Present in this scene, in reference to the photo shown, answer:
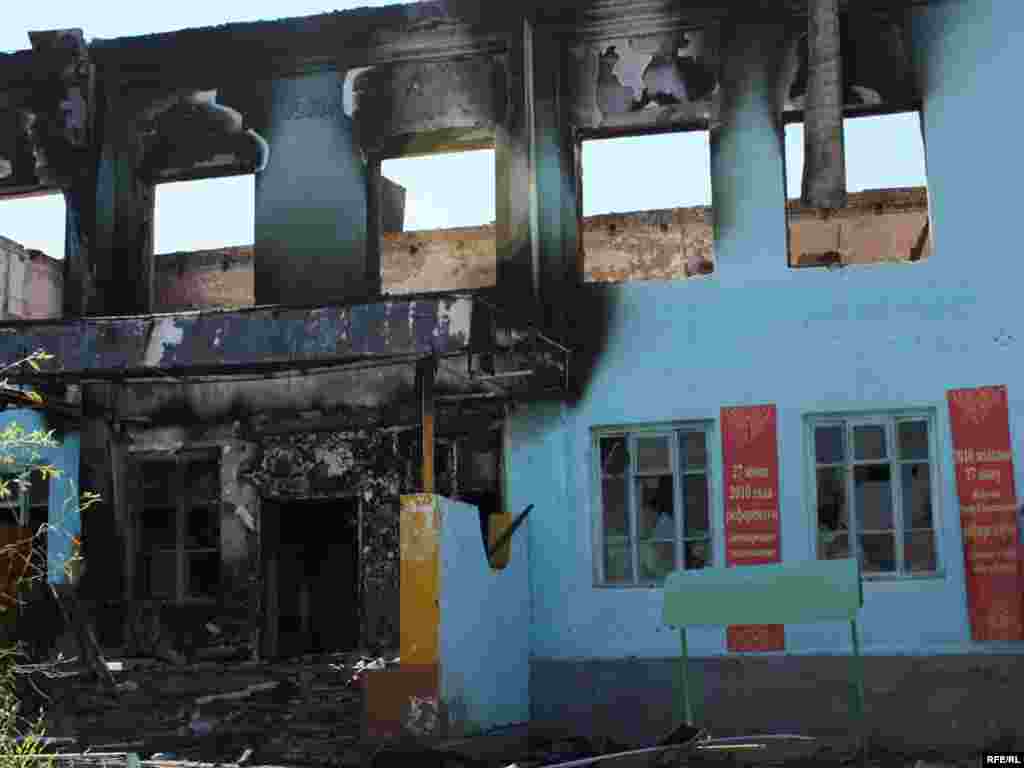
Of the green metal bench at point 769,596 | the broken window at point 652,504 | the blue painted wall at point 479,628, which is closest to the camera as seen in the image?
the green metal bench at point 769,596

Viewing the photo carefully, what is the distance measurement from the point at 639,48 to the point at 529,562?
5.11 m

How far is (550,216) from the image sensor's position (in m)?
14.1

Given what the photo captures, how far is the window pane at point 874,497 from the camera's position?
13008mm

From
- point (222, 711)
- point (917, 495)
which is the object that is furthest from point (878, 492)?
point (222, 711)

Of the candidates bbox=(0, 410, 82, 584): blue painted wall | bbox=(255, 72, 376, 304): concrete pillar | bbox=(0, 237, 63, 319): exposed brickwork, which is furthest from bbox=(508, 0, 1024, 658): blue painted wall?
bbox=(0, 237, 63, 319): exposed brickwork

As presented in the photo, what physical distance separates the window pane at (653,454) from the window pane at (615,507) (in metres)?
0.25

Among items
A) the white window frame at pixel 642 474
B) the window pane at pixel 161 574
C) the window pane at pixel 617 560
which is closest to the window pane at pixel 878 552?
the white window frame at pixel 642 474

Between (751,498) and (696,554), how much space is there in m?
0.74

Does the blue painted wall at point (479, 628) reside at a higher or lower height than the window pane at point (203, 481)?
lower

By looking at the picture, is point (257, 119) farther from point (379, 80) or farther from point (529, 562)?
point (529, 562)

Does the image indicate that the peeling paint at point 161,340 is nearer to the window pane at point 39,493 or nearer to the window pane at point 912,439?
the window pane at point 39,493

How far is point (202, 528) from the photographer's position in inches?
589

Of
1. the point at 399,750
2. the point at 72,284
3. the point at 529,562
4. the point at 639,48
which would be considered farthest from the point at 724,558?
the point at 72,284

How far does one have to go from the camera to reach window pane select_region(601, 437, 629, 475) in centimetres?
1371
